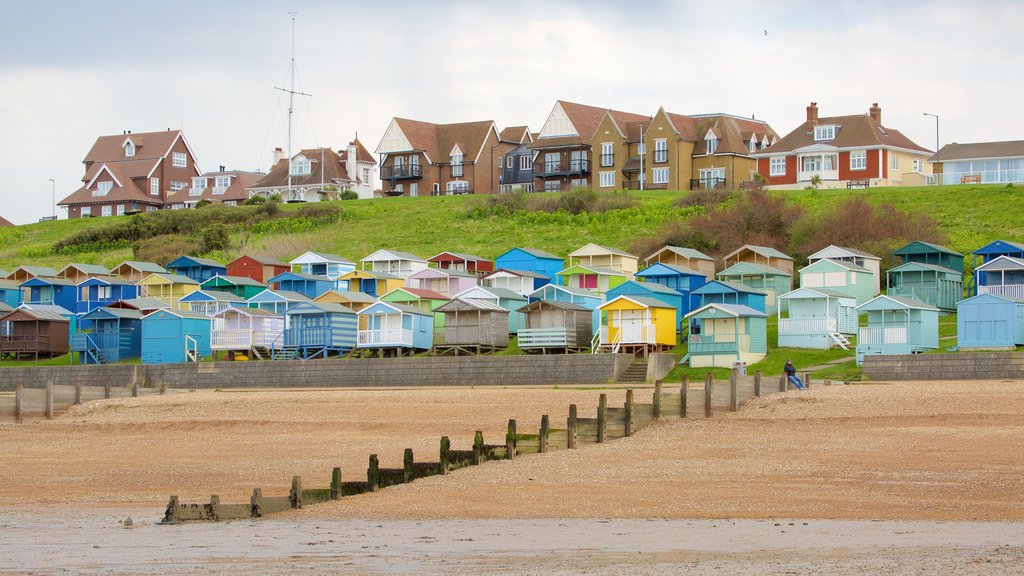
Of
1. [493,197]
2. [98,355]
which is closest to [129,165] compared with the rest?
[493,197]

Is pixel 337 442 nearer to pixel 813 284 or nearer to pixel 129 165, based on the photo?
pixel 813 284

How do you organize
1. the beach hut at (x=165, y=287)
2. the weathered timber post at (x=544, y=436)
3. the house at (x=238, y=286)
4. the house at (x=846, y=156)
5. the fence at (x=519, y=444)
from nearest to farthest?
1. the fence at (x=519, y=444)
2. the weathered timber post at (x=544, y=436)
3. the house at (x=238, y=286)
4. the beach hut at (x=165, y=287)
5. the house at (x=846, y=156)

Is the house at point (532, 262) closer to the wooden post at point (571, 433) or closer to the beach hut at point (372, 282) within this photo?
the beach hut at point (372, 282)

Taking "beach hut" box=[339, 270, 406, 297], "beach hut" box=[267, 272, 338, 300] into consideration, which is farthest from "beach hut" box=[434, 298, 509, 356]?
"beach hut" box=[267, 272, 338, 300]

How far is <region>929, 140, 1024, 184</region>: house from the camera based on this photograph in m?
99.4

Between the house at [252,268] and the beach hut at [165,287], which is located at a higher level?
the house at [252,268]

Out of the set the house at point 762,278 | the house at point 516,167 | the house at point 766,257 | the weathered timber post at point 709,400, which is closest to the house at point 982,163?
the house at point 516,167

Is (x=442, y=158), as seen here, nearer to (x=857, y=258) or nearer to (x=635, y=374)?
(x=857, y=258)

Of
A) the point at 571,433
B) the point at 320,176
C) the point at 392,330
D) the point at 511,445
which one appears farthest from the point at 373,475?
the point at 320,176

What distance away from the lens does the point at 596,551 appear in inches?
826

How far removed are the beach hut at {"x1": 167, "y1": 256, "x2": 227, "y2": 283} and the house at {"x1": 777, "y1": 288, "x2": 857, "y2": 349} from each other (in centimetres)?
3714

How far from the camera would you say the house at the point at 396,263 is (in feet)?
249

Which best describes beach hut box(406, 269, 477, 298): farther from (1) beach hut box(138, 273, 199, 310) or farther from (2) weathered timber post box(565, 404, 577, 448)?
(2) weathered timber post box(565, 404, 577, 448)

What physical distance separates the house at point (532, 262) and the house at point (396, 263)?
16.6 ft
